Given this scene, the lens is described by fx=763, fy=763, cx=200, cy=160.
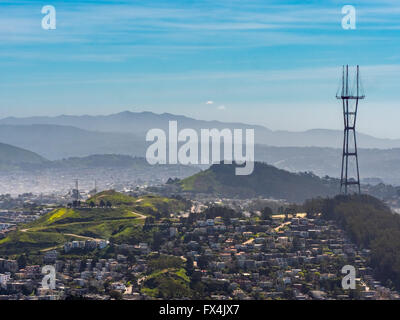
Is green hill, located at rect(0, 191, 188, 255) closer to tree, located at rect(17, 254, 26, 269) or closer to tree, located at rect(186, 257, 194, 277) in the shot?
tree, located at rect(17, 254, 26, 269)

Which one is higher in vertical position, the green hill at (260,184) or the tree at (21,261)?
the green hill at (260,184)

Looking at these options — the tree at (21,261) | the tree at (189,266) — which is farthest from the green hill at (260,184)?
the tree at (189,266)

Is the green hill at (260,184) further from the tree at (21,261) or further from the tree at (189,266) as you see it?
the tree at (189,266)

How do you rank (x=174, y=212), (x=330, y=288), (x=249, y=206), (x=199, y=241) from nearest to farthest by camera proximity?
(x=330, y=288) < (x=199, y=241) < (x=174, y=212) < (x=249, y=206)

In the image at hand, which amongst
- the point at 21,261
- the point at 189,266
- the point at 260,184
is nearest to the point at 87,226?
the point at 21,261
